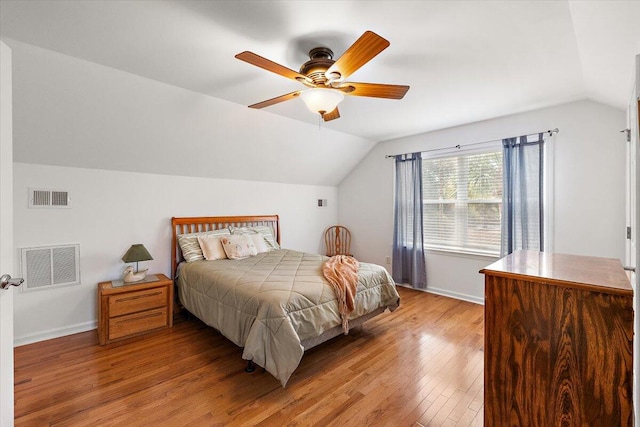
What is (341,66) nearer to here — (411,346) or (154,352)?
(411,346)

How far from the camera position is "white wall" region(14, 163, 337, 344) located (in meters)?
2.68

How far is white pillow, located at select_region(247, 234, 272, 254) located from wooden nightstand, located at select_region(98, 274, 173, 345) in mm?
1096

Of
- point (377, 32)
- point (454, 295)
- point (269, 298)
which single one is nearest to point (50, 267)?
point (269, 298)

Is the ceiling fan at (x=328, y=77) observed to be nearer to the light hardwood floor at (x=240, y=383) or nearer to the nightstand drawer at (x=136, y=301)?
→ the light hardwood floor at (x=240, y=383)

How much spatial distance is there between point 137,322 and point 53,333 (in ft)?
2.64

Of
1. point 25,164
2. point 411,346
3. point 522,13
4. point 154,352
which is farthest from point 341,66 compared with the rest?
point 25,164

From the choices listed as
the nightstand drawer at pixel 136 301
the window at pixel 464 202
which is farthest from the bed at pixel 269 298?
the window at pixel 464 202

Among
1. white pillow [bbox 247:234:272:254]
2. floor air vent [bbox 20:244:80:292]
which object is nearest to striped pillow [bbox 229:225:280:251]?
white pillow [bbox 247:234:272:254]

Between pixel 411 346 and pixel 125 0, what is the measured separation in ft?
10.4

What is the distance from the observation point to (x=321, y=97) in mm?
2018

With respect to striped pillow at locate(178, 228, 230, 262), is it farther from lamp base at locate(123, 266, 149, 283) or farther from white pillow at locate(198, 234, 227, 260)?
lamp base at locate(123, 266, 149, 283)

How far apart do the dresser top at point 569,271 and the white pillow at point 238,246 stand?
2.71 metres

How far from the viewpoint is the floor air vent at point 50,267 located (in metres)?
2.67

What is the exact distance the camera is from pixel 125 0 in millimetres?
1505
